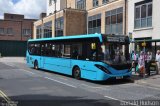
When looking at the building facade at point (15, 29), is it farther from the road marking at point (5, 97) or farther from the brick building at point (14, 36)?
the road marking at point (5, 97)

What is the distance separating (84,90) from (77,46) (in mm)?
5171

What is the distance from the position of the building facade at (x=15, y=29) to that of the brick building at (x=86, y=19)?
15.6 metres

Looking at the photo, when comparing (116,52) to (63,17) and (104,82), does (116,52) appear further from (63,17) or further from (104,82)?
(63,17)

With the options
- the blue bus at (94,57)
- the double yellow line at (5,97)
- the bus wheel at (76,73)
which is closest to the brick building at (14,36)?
the blue bus at (94,57)

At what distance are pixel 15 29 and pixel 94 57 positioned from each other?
5848 cm

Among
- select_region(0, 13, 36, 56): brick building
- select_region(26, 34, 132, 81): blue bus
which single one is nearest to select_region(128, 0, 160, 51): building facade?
select_region(26, 34, 132, 81): blue bus

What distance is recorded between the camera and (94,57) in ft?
54.3

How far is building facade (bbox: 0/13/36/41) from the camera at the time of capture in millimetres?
71312

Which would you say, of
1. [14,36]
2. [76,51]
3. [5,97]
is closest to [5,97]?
[5,97]

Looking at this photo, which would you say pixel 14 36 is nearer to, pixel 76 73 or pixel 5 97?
pixel 76 73

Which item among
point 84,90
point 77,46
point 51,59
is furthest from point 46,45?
point 84,90

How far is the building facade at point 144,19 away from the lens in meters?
27.3

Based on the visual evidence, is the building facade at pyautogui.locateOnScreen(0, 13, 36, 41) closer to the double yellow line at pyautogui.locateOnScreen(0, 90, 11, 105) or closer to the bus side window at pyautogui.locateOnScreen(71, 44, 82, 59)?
the bus side window at pyautogui.locateOnScreen(71, 44, 82, 59)

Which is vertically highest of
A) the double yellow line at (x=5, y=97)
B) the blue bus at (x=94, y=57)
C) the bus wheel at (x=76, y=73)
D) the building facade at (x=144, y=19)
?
the building facade at (x=144, y=19)
